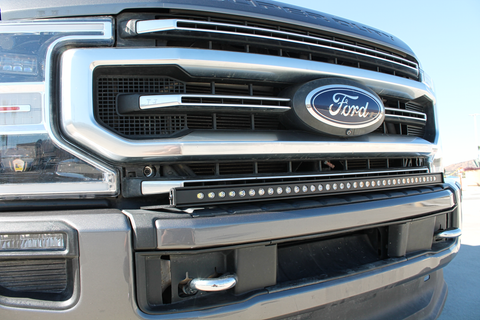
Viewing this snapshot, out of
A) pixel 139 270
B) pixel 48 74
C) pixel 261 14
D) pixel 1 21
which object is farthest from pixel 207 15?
pixel 139 270

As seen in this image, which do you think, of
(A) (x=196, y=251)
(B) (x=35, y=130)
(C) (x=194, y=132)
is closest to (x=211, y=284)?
(A) (x=196, y=251)

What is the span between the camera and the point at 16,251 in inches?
43.9

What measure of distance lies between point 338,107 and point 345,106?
46mm

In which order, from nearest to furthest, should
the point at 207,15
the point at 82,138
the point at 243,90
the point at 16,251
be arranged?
the point at 16,251 → the point at 82,138 → the point at 207,15 → the point at 243,90

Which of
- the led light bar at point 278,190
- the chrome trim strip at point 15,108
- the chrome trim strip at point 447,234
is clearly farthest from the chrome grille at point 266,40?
the chrome trim strip at point 447,234

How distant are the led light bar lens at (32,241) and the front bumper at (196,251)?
0.17 ft

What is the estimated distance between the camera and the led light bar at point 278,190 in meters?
1.24

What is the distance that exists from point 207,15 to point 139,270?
3.60 feet

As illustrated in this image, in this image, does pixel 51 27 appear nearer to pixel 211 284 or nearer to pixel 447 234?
pixel 211 284

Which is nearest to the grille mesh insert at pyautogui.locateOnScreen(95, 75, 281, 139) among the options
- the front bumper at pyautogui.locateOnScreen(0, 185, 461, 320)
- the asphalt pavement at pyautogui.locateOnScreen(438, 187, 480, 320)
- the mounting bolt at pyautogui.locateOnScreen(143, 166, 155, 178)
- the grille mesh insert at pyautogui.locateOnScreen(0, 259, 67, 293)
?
the mounting bolt at pyautogui.locateOnScreen(143, 166, 155, 178)

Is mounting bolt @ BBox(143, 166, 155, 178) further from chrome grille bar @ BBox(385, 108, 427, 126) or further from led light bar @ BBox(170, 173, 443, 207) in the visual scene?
chrome grille bar @ BBox(385, 108, 427, 126)

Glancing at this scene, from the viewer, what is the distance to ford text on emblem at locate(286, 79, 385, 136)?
Result: 5.04 feet

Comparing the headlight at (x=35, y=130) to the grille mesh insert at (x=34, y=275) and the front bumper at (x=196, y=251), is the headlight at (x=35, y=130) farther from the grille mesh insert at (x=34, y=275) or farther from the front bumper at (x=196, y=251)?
the grille mesh insert at (x=34, y=275)

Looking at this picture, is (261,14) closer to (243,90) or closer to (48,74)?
(243,90)
